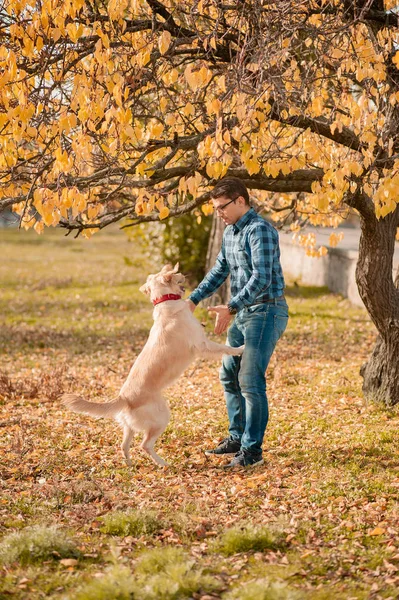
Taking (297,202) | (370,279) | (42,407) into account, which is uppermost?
(297,202)

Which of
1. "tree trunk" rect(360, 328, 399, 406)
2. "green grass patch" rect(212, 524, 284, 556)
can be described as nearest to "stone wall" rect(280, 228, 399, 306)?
"tree trunk" rect(360, 328, 399, 406)

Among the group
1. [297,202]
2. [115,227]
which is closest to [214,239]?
[297,202]

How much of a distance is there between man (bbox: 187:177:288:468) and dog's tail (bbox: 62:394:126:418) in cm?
100

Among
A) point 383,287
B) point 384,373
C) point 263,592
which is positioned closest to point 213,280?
point 383,287

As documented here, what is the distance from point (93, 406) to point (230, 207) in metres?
1.93

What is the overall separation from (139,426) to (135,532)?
1450 mm

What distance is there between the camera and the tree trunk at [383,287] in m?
7.71

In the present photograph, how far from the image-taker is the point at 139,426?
21.1ft

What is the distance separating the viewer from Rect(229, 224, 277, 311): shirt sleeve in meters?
5.89

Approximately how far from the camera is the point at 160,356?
6297 mm

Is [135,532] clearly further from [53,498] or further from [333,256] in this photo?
[333,256]

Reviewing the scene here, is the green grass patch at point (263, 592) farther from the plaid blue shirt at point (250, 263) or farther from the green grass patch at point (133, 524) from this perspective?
the plaid blue shirt at point (250, 263)

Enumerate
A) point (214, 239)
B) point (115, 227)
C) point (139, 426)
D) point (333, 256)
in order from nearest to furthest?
point (139, 426)
point (214, 239)
point (333, 256)
point (115, 227)

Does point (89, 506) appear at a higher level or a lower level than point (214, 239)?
lower
